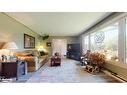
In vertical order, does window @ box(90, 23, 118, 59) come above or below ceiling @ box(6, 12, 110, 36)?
below

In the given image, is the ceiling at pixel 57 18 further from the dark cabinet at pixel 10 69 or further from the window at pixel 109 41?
the dark cabinet at pixel 10 69

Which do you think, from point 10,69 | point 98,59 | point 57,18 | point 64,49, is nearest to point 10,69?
point 10,69

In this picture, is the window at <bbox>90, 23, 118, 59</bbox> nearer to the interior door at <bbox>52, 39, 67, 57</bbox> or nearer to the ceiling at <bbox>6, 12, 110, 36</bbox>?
the ceiling at <bbox>6, 12, 110, 36</bbox>

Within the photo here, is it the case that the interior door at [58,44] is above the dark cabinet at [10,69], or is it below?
above

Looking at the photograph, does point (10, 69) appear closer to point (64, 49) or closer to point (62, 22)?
point (62, 22)

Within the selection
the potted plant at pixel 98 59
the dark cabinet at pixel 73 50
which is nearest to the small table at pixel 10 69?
the potted plant at pixel 98 59

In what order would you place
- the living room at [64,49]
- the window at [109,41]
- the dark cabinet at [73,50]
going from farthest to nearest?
1. the dark cabinet at [73,50]
2. the window at [109,41]
3. the living room at [64,49]

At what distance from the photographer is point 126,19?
13.3ft

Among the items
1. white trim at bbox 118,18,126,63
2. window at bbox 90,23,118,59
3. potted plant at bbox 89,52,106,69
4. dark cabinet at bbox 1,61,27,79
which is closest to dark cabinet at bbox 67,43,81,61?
window at bbox 90,23,118,59
